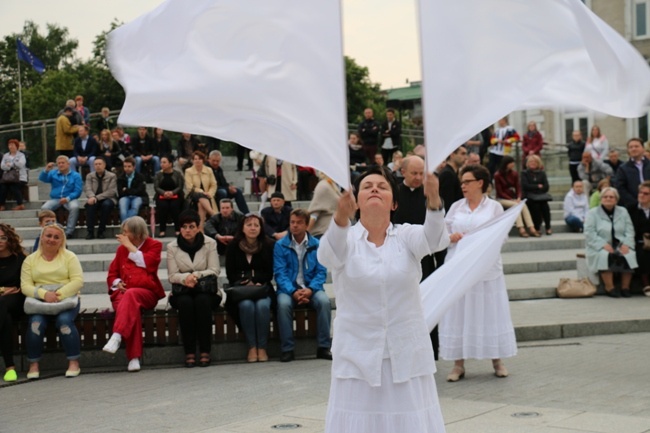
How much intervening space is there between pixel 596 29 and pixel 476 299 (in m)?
4.63

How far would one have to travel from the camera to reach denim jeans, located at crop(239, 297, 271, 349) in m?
12.5

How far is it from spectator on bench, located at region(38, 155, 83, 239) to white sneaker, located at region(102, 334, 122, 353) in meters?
9.30

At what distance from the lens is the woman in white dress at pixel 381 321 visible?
5707mm

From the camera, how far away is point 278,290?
12.9m

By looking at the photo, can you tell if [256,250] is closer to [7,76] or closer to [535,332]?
[535,332]

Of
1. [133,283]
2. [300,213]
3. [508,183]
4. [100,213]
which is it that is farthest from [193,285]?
[508,183]

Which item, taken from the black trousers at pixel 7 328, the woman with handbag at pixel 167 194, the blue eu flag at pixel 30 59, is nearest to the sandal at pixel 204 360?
the black trousers at pixel 7 328

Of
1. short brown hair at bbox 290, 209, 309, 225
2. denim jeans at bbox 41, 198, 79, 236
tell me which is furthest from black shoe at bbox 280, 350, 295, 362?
denim jeans at bbox 41, 198, 79, 236

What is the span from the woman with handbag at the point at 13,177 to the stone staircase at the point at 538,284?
0.44 meters

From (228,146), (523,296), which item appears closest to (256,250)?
(523,296)

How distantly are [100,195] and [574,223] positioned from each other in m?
10.7

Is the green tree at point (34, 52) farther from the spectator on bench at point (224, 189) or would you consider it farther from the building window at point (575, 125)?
the spectator on bench at point (224, 189)

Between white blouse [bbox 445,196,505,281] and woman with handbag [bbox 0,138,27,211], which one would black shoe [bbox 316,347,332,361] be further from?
woman with handbag [bbox 0,138,27,211]

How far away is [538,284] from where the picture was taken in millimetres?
17094
